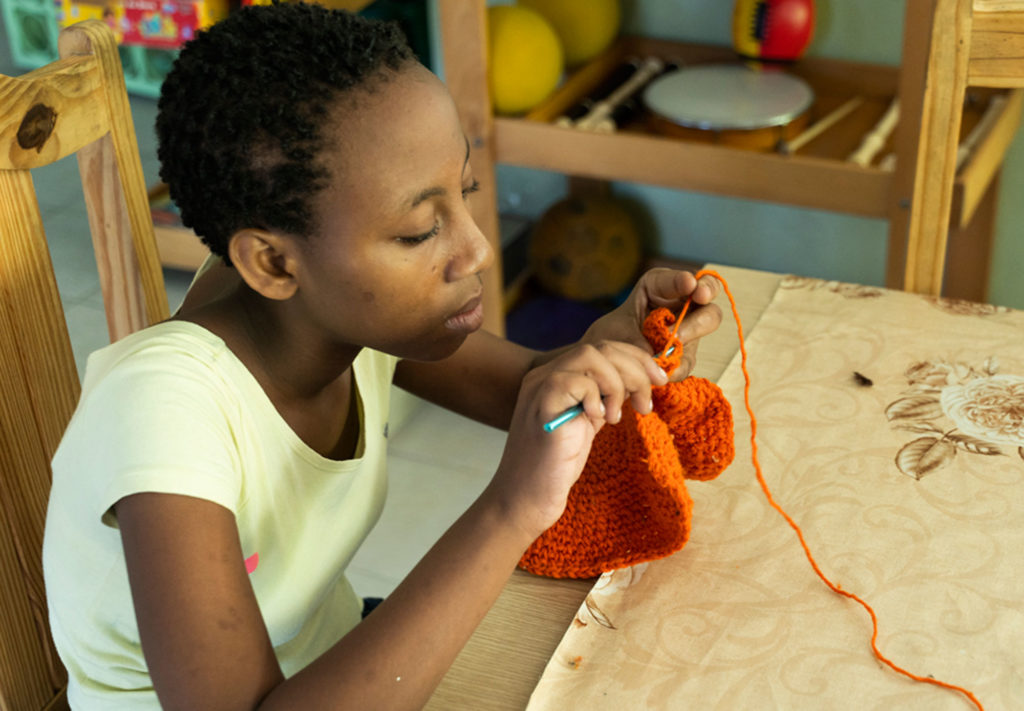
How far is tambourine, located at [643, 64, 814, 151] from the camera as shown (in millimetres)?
1550

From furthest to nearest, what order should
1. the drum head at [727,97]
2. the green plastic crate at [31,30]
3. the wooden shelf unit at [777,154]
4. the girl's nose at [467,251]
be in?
the green plastic crate at [31,30] → the drum head at [727,97] → the wooden shelf unit at [777,154] → the girl's nose at [467,251]

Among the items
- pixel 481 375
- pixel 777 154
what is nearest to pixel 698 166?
pixel 777 154

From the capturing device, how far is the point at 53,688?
0.76m

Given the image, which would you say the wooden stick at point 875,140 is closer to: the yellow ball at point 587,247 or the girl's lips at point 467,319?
the yellow ball at point 587,247

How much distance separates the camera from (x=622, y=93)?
1733 mm

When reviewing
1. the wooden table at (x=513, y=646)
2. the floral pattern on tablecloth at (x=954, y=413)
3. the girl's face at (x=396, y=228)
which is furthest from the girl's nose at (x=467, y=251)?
the floral pattern on tablecloth at (x=954, y=413)

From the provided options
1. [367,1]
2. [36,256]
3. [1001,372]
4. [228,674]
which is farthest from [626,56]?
[228,674]

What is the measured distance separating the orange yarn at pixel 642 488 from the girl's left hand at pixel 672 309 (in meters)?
0.04

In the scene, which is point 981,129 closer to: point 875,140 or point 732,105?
point 875,140

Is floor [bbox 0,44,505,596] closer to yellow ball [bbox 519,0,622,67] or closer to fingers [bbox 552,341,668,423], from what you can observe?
yellow ball [bbox 519,0,622,67]

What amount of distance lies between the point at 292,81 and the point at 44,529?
0.36m

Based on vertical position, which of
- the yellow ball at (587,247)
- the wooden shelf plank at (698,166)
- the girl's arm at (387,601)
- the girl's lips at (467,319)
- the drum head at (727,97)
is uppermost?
the girl's lips at (467,319)

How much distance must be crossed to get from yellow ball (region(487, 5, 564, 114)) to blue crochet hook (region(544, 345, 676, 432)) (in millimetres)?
1098

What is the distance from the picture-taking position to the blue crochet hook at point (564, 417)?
0.61 meters
